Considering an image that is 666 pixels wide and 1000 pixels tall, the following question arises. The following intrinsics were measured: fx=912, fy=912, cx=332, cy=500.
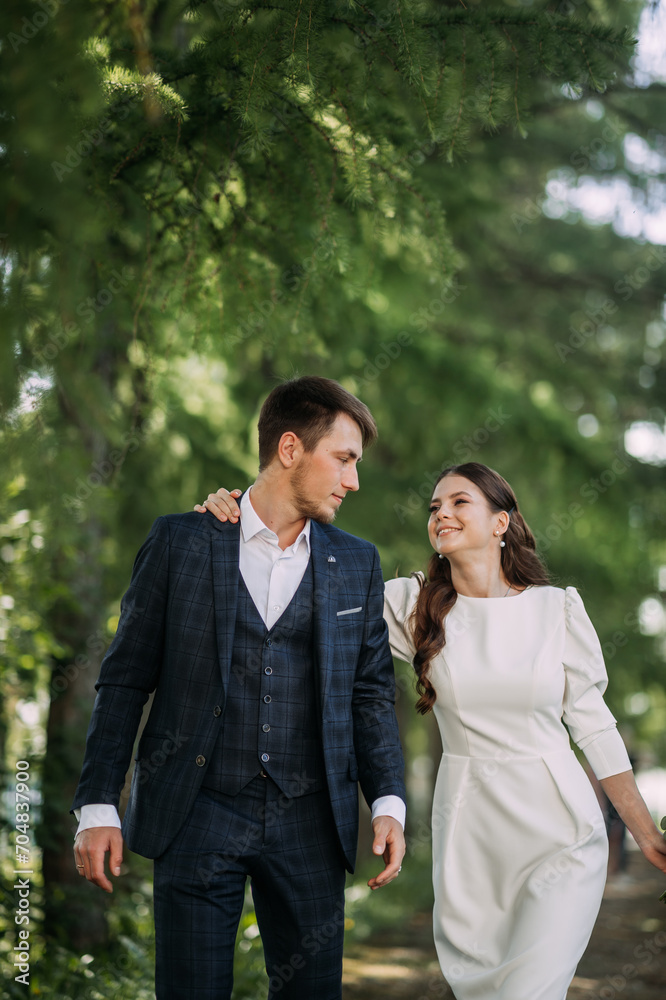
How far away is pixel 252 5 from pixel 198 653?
2.00 meters

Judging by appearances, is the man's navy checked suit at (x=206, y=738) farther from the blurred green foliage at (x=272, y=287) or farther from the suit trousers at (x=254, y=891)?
the blurred green foliage at (x=272, y=287)

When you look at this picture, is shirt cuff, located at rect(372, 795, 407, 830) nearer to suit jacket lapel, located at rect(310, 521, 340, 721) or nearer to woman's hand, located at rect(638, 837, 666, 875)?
suit jacket lapel, located at rect(310, 521, 340, 721)

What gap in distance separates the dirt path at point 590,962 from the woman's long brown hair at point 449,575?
3.52 m

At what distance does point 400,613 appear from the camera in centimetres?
359

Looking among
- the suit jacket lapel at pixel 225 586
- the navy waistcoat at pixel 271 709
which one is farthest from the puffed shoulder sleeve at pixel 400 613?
the suit jacket lapel at pixel 225 586

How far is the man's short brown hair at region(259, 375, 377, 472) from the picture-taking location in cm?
307

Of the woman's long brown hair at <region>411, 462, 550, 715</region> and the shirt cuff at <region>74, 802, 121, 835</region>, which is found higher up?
the woman's long brown hair at <region>411, 462, 550, 715</region>

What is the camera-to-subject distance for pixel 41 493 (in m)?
4.20

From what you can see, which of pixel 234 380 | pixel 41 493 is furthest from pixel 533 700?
pixel 234 380

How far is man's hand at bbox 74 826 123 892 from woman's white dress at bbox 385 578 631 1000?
116 centimetres

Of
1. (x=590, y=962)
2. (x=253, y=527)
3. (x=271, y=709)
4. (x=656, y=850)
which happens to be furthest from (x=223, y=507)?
(x=590, y=962)

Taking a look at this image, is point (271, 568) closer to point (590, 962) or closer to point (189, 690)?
point (189, 690)

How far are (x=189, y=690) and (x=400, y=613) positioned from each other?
106 cm

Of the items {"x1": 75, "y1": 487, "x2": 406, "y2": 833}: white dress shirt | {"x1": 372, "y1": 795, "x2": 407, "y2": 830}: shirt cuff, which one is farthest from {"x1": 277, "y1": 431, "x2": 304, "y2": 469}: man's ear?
{"x1": 372, "y1": 795, "x2": 407, "y2": 830}: shirt cuff
